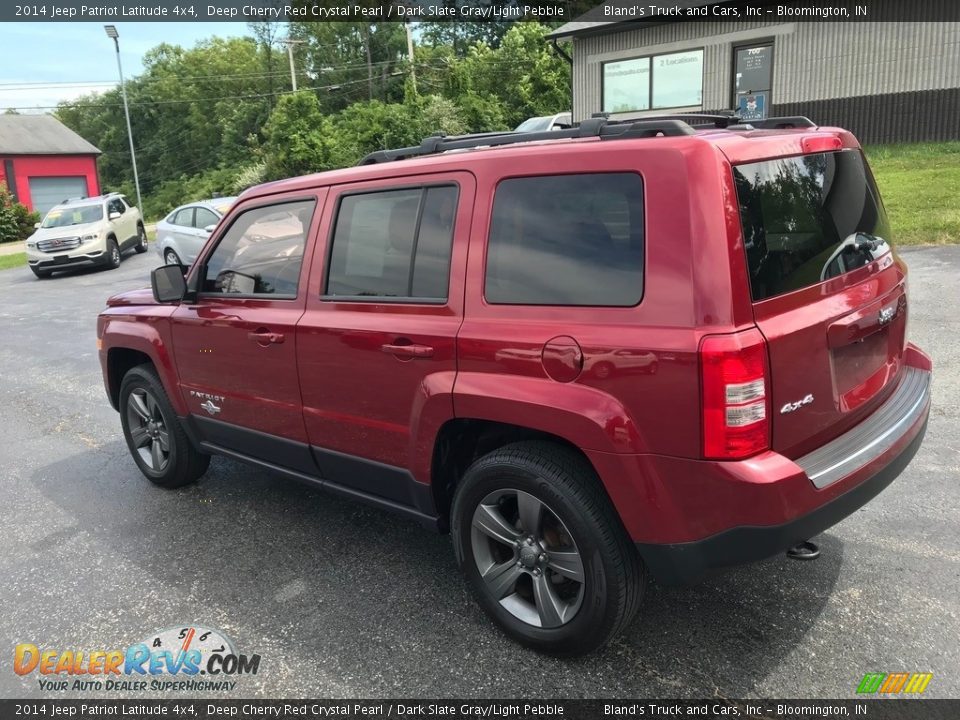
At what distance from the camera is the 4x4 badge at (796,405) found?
94.3 inches

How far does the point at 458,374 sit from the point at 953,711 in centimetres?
199

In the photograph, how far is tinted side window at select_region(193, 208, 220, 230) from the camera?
14102 mm

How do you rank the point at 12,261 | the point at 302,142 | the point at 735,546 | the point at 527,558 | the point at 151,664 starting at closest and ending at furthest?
the point at 735,546 < the point at 527,558 < the point at 151,664 < the point at 12,261 < the point at 302,142

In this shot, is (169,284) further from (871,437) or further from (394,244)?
(871,437)

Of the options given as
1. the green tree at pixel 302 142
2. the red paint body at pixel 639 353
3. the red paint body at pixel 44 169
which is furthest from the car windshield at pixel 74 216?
the red paint body at pixel 44 169

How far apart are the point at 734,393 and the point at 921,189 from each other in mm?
12930

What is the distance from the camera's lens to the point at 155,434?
4723 millimetres

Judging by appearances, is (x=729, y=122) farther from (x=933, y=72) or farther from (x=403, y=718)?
(x=933, y=72)

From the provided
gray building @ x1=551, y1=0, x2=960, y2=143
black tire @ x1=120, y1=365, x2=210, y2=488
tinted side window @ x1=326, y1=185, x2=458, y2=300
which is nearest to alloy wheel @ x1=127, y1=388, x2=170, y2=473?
black tire @ x1=120, y1=365, x2=210, y2=488

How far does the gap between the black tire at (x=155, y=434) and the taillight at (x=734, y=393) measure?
335 cm

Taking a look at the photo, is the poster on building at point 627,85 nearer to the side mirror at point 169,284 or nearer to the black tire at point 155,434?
the black tire at point 155,434

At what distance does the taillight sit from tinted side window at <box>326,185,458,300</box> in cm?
113
